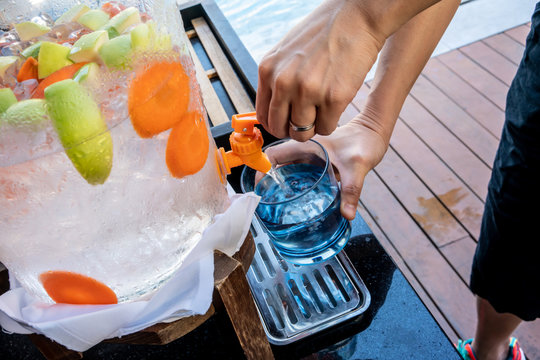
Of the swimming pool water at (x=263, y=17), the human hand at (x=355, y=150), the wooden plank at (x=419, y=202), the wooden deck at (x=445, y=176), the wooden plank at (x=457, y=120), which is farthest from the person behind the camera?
the swimming pool water at (x=263, y=17)

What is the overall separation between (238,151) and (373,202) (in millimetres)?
1270

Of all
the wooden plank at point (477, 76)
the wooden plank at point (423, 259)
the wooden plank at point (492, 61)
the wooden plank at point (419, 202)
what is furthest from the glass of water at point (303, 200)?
the wooden plank at point (492, 61)

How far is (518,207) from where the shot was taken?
0.84 metres

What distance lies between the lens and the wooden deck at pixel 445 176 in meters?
1.50

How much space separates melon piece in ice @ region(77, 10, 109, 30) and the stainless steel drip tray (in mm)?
468

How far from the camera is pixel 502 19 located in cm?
257

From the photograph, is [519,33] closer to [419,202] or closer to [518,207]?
[419,202]

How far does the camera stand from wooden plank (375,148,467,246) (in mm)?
1648

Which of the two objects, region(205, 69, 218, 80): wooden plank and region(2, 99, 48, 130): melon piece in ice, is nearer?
region(2, 99, 48, 130): melon piece in ice

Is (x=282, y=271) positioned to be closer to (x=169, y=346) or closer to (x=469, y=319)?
(x=169, y=346)

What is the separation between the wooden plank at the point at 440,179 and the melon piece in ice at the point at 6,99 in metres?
1.56

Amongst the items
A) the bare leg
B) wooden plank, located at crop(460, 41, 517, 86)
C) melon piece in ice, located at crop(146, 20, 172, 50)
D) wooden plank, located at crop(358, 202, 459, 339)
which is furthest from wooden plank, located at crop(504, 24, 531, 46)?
melon piece in ice, located at crop(146, 20, 172, 50)

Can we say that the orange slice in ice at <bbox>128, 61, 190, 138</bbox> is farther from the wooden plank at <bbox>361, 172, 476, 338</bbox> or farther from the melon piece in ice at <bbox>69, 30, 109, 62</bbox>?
the wooden plank at <bbox>361, 172, 476, 338</bbox>

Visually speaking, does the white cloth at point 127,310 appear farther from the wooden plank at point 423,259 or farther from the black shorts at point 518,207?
the wooden plank at point 423,259
